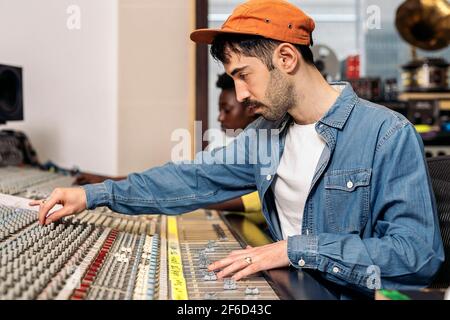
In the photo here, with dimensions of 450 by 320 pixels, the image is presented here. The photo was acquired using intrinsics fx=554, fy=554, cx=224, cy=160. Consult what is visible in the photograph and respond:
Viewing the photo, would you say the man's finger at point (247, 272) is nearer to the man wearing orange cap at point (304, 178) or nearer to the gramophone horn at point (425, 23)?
the man wearing orange cap at point (304, 178)

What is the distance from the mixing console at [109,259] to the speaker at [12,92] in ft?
3.54

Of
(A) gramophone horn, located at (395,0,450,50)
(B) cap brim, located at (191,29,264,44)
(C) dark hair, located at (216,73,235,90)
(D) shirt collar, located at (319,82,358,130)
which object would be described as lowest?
(D) shirt collar, located at (319,82,358,130)

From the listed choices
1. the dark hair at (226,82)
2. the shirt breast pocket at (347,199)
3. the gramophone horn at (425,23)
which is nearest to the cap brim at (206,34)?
the shirt breast pocket at (347,199)

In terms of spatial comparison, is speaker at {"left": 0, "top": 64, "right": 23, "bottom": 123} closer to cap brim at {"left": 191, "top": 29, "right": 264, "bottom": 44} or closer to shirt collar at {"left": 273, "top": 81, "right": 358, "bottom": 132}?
cap brim at {"left": 191, "top": 29, "right": 264, "bottom": 44}

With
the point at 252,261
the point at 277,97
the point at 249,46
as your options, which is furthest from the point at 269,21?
the point at 252,261

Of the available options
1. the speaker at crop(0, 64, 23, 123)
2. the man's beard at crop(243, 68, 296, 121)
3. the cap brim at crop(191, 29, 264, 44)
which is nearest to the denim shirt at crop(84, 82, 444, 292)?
the man's beard at crop(243, 68, 296, 121)

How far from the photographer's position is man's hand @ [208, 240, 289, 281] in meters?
0.94

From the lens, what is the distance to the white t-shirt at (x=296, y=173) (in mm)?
1273

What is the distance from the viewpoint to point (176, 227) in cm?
143

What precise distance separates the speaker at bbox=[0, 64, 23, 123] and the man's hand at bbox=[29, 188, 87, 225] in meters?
1.18

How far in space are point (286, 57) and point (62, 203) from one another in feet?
1.96

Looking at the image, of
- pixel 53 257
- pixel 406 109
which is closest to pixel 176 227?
pixel 53 257

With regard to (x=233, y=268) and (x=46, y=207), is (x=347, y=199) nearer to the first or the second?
(x=233, y=268)

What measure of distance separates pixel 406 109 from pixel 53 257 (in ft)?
10.1
